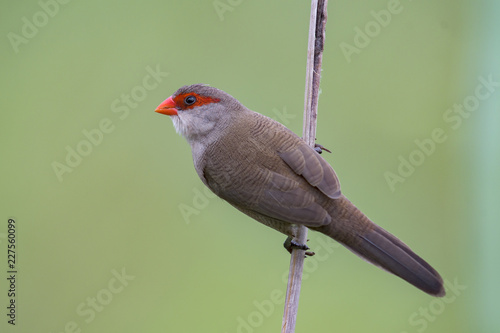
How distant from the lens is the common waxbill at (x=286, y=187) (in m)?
2.90

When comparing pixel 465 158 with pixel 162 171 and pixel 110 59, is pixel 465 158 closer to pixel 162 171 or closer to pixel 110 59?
pixel 162 171

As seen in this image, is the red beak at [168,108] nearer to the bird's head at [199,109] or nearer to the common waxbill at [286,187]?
the bird's head at [199,109]

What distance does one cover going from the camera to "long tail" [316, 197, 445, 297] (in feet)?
9.28

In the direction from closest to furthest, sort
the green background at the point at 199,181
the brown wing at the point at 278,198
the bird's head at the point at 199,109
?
the brown wing at the point at 278,198
the bird's head at the point at 199,109
the green background at the point at 199,181

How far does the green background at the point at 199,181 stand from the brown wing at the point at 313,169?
3.06 feet

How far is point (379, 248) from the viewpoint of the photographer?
292cm

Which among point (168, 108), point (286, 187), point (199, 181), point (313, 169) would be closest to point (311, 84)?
point (313, 169)

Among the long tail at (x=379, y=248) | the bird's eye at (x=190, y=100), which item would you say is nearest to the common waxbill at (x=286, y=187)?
the long tail at (x=379, y=248)

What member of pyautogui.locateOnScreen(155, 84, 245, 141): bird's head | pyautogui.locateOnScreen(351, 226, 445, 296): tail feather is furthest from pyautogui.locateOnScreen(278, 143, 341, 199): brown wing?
pyautogui.locateOnScreen(155, 84, 245, 141): bird's head

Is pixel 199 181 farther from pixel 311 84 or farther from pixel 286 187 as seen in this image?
pixel 311 84

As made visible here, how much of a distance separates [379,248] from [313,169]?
51cm

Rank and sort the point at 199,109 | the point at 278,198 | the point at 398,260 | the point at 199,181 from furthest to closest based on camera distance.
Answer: the point at 199,181, the point at 199,109, the point at 278,198, the point at 398,260

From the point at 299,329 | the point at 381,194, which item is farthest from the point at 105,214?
the point at 381,194

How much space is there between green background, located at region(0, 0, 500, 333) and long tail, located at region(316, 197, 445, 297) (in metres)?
0.84
